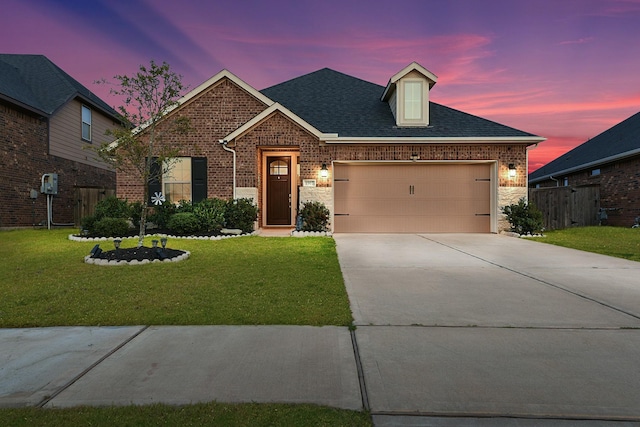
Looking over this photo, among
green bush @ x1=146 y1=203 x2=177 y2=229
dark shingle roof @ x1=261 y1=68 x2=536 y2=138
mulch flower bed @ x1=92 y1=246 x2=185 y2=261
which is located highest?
dark shingle roof @ x1=261 y1=68 x2=536 y2=138

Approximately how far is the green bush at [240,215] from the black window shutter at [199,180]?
4.35 ft

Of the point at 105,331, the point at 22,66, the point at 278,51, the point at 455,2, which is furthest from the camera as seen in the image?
the point at 22,66

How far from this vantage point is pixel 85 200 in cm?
1507

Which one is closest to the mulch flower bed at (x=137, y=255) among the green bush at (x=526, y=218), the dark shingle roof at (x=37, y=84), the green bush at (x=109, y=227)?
the green bush at (x=109, y=227)

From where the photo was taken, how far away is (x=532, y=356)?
9.16 ft

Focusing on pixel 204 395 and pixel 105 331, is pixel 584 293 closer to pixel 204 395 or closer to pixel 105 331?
pixel 204 395

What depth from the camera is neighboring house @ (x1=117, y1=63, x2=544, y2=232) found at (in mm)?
12500

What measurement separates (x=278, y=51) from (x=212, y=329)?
14654mm

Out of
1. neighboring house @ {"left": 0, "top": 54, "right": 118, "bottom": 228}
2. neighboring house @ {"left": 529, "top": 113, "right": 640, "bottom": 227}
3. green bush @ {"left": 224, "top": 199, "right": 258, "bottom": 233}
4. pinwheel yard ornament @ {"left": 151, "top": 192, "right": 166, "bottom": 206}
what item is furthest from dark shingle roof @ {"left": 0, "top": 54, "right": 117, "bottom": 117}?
neighboring house @ {"left": 529, "top": 113, "right": 640, "bottom": 227}

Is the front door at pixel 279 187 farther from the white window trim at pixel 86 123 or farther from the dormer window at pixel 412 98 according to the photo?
the white window trim at pixel 86 123

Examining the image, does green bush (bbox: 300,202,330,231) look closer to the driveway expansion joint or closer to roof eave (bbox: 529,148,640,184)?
the driveway expansion joint

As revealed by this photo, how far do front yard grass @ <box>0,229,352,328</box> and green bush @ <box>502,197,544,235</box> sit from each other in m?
7.66

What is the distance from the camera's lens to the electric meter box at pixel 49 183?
1420 centimetres

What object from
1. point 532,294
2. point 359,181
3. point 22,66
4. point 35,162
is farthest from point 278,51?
point 532,294
